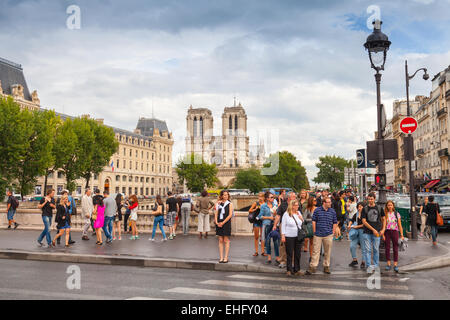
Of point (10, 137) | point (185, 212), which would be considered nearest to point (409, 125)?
point (185, 212)

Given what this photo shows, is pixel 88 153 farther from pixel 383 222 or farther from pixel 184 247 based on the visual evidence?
pixel 383 222

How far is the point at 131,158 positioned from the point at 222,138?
49.6m

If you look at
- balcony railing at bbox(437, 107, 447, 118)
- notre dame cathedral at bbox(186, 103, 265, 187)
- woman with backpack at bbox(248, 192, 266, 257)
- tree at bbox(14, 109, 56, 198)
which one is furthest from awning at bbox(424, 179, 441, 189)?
notre dame cathedral at bbox(186, 103, 265, 187)

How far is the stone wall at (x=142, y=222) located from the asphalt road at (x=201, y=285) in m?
8.11

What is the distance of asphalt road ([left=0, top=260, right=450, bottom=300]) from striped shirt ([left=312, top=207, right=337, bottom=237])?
3.18 feet

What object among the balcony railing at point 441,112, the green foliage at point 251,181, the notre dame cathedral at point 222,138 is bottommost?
the green foliage at point 251,181

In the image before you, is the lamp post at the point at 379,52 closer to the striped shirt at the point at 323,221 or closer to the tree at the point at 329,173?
the striped shirt at the point at 323,221

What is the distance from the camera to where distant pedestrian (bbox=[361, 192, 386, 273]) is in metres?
9.97

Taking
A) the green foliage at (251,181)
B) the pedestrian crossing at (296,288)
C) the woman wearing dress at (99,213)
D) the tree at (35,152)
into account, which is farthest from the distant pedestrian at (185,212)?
the green foliage at (251,181)

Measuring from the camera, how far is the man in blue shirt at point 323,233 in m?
9.74
